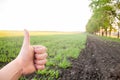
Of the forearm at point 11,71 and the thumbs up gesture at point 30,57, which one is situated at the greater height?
the thumbs up gesture at point 30,57

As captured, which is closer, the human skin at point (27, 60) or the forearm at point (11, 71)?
the forearm at point (11, 71)

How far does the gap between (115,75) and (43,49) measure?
482 centimetres

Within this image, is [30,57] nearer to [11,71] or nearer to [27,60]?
[27,60]

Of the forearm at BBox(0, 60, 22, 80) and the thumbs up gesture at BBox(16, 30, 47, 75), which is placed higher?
the thumbs up gesture at BBox(16, 30, 47, 75)

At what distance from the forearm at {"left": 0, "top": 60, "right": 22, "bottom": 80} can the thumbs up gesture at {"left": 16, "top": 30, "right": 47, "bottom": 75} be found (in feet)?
0.18

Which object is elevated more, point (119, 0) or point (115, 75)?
point (119, 0)

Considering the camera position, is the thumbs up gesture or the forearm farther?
the thumbs up gesture

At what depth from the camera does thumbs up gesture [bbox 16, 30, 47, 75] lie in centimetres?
186

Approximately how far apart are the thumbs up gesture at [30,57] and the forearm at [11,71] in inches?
2.1

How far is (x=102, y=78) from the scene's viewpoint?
5.75 meters

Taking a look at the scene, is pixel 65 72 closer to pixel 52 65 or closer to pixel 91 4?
pixel 52 65

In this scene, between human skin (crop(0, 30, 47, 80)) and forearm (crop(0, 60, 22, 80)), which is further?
human skin (crop(0, 30, 47, 80))

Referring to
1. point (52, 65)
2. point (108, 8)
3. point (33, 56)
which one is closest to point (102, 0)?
point (108, 8)

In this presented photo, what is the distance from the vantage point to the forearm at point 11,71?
1672 millimetres
